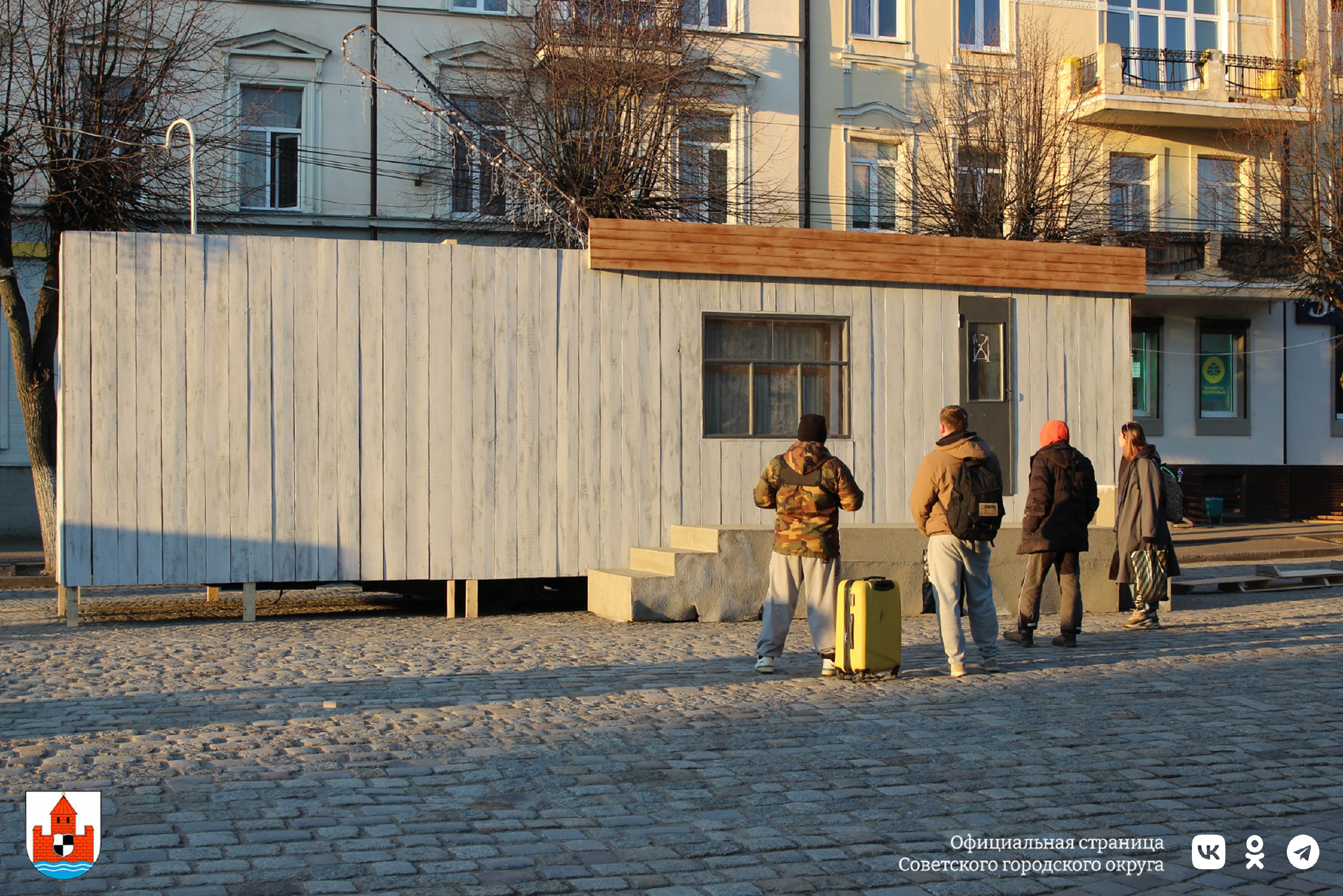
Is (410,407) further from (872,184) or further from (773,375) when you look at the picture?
(872,184)

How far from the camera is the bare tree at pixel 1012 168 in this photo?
2358 centimetres

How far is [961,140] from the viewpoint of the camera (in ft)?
79.4

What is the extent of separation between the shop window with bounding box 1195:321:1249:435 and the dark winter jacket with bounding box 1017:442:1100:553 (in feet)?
63.6

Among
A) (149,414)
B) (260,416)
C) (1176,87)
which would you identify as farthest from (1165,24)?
(149,414)

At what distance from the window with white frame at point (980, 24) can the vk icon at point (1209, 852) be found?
81.2ft

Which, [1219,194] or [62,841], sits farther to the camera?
[1219,194]

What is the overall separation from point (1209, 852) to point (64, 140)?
16249 millimetres

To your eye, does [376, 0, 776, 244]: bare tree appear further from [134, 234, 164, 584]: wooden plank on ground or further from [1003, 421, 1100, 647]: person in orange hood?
[1003, 421, 1100, 647]: person in orange hood

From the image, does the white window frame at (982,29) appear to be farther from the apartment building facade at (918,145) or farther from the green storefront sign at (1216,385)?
the green storefront sign at (1216,385)

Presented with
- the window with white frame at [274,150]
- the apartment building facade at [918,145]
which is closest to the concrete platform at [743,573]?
the apartment building facade at [918,145]

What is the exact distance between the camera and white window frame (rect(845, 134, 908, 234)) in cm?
2666

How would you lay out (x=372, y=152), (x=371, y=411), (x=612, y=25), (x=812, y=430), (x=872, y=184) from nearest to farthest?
(x=812, y=430) < (x=371, y=411) < (x=612, y=25) < (x=372, y=152) < (x=872, y=184)

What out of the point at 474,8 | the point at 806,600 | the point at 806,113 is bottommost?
the point at 806,600

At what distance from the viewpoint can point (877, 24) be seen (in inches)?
1086
